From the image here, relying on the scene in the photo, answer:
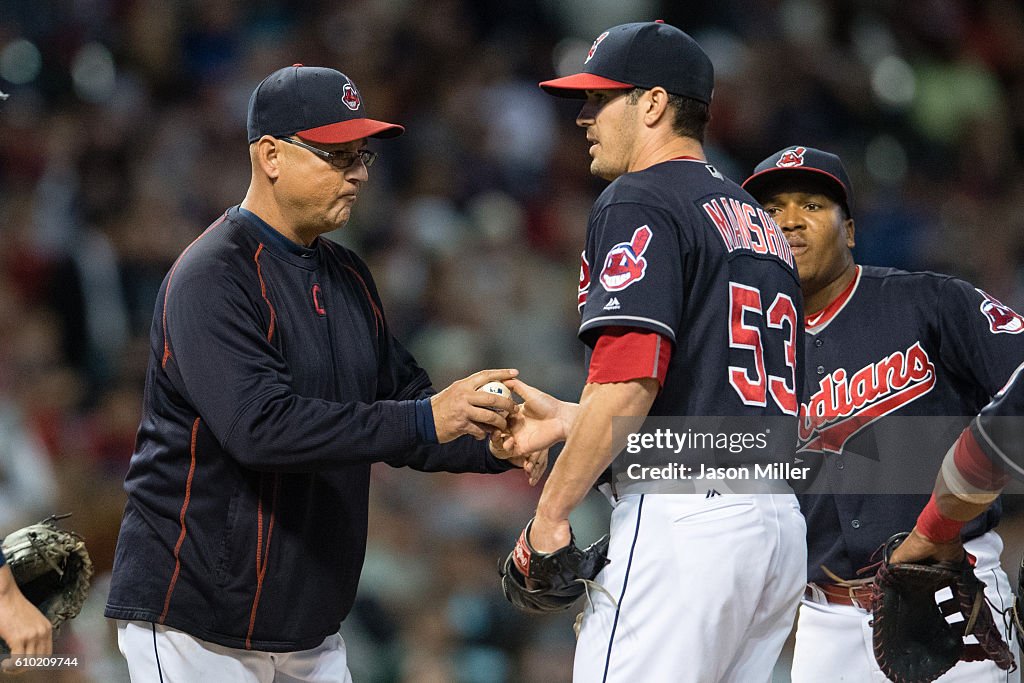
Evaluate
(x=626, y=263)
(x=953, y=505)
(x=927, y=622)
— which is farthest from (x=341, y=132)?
(x=927, y=622)

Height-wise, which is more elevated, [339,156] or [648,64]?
[648,64]

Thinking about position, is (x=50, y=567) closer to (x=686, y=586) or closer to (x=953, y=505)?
(x=686, y=586)

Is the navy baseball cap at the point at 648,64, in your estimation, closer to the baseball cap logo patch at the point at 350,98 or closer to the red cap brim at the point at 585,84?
the red cap brim at the point at 585,84

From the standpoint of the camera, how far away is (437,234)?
7.24 m

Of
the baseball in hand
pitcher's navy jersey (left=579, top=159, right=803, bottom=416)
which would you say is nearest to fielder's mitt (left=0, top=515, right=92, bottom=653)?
the baseball in hand

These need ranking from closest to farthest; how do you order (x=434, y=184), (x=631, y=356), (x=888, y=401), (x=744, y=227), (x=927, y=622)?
(x=631, y=356), (x=744, y=227), (x=927, y=622), (x=888, y=401), (x=434, y=184)

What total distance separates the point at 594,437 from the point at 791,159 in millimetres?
1690

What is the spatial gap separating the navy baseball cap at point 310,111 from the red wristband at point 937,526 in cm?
193

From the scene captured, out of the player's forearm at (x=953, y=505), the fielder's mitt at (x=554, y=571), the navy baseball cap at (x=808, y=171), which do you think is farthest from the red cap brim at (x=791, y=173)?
the fielder's mitt at (x=554, y=571)

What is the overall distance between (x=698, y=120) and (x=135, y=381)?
391 cm

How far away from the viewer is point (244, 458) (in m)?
3.08

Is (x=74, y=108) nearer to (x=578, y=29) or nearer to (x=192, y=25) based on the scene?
(x=192, y=25)

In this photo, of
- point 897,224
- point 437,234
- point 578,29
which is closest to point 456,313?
point 437,234

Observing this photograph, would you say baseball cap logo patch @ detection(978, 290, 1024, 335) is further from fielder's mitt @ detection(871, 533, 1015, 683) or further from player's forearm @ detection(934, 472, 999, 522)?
fielder's mitt @ detection(871, 533, 1015, 683)
